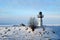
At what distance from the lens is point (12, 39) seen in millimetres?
23984

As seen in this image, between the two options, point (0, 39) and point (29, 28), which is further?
point (29, 28)

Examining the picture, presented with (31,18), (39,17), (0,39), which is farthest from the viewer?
(39,17)

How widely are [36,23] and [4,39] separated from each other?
14360mm

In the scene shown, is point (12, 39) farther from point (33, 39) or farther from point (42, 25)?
point (42, 25)

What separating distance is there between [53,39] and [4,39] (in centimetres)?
629

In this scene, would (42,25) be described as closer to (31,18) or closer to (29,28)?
(31,18)

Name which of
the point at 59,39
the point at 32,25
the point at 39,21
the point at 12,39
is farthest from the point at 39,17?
the point at 12,39

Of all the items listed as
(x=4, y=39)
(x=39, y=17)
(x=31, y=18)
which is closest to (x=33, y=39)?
(x=4, y=39)

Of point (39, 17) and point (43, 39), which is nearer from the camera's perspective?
point (43, 39)

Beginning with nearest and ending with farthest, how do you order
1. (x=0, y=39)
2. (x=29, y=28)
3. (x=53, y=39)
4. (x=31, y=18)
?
1. (x=0, y=39)
2. (x=53, y=39)
3. (x=29, y=28)
4. (x=31, y=18)

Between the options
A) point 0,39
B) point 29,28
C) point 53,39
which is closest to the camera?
point 0,39

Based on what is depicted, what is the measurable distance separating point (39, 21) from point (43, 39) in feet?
46.6

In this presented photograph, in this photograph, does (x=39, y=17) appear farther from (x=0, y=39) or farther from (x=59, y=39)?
(x=0, y=39)

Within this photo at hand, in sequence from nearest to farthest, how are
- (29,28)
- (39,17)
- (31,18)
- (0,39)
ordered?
(0,39), (29,28), (31,18), (39,17)
